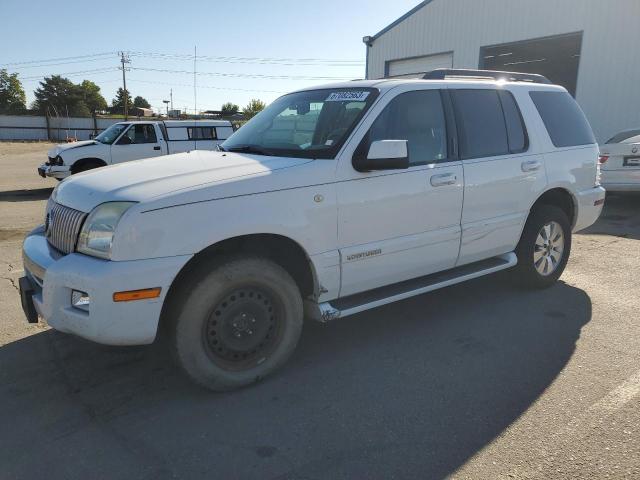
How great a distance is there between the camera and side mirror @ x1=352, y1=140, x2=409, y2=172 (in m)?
3.30

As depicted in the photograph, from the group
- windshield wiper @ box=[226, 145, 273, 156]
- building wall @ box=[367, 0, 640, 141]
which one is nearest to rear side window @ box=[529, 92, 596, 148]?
windshield wiper @ box=[226, 145, 273, 156]

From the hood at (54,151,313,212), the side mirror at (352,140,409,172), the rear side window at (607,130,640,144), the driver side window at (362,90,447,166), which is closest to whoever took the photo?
the hood at (54,151,313,212)

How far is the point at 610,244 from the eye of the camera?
23.3 feet

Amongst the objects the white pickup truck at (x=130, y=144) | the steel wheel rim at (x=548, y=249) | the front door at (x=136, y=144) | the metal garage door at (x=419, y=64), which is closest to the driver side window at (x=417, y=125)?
the steel wheel rim at (x=548, y=249)

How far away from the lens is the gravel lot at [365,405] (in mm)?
2508

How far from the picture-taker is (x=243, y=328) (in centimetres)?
316

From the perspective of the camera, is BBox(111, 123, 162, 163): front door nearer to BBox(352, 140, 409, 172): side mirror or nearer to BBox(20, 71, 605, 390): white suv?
BBox(20, 71, 605, 390): white suv

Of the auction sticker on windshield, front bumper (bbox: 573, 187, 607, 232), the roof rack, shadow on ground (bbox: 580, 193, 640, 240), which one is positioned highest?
the roof rack

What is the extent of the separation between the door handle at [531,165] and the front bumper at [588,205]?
0.78 m

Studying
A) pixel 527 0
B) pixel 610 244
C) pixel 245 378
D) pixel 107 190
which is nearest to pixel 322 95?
pixel 107 190

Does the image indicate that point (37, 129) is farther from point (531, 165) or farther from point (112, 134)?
point (531, 165)

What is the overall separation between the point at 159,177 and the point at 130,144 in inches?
440

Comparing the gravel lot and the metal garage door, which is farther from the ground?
the metal garage door

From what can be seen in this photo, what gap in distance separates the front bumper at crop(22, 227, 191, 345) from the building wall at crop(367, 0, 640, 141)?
14554 mm
